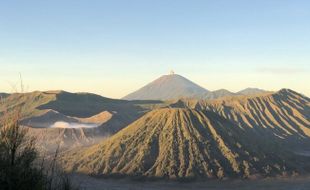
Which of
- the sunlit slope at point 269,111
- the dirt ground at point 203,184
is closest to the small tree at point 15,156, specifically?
the dirt ground at point 203,184

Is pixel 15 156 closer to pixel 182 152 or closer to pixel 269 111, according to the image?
pixel 182 152

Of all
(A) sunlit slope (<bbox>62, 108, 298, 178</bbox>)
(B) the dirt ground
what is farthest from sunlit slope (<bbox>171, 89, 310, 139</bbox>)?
(B) the dirt ground

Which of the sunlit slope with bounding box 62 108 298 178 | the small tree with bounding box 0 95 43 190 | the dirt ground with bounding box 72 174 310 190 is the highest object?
the small tree with bounding box 0 95 43 190

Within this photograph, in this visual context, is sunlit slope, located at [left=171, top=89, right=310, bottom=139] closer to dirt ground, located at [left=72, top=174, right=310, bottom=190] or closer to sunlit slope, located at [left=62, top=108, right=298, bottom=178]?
sunlit slope, located at [left=62, top=108, right=298, bottom=178]

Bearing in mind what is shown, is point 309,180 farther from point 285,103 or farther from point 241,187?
point 285,103

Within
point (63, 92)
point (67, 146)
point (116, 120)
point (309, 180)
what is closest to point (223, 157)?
point (309, 180)

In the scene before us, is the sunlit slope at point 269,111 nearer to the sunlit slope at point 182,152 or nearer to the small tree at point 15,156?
the sunlit slope at point 182,152
